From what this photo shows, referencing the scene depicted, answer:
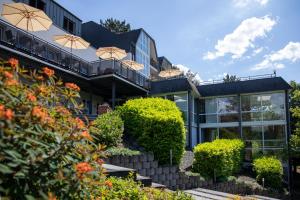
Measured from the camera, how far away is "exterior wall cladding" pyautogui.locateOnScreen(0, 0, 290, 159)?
74.4ft

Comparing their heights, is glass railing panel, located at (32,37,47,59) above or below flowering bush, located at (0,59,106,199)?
above

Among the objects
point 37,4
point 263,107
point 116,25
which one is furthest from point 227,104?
point 116,25

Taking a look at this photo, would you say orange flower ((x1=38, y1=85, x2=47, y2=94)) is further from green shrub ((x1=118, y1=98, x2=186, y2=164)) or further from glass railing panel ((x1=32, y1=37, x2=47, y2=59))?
glass railing panel ((x1=32, y1=37, x2=47, y2=59))

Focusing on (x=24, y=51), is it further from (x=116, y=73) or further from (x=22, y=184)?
(x=22, y=184)

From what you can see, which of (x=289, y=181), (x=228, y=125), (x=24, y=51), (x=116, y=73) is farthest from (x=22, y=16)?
(x=289, y=181)

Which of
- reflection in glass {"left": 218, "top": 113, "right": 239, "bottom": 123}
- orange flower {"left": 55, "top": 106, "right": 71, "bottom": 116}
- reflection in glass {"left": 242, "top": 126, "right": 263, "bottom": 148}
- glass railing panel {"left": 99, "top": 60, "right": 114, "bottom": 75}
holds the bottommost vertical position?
reflection in glass {"left": 242, "top": 126, "right": 263, "bottom": 148}

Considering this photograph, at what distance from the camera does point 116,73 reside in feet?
65.9

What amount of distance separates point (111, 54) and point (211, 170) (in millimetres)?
11354

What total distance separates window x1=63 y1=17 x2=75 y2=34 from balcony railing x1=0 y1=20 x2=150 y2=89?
Result: 5.50m

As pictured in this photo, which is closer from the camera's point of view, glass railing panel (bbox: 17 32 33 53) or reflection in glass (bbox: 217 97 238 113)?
glass railing panel (bbox: 17 32 33 53)

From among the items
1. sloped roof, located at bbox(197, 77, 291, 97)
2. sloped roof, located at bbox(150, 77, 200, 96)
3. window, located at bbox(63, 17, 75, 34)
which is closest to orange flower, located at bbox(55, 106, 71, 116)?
sloped roof, located at bbox(150, 77, 200, 96)

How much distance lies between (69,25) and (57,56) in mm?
7892

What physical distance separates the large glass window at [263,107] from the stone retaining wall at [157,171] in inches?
449

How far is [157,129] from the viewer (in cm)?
1373
